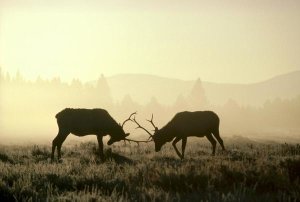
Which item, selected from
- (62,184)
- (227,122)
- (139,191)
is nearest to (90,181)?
(62,184)

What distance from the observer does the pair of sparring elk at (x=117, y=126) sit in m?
18.7

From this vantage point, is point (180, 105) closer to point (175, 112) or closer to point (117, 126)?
point (175, 112)

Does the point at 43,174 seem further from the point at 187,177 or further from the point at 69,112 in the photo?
the point at 69,112

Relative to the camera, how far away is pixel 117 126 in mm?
20000

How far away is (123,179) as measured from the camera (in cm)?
1015

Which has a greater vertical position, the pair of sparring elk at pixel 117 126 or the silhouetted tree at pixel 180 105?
the silhouetted tree at pixel 180 105

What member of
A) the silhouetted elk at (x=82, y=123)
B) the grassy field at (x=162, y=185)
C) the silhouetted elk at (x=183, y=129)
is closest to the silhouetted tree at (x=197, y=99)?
the silhouetted elk at (x=183, y=129)

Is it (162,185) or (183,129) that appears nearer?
(162,185)

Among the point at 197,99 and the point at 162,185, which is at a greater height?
the point at 197,99

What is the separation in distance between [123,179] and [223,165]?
2.29 meters

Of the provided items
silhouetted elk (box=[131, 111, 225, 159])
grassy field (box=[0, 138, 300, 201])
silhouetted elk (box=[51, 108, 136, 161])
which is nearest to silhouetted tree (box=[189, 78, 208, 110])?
silhouetted elk (box=[131, 111, 225, 159])

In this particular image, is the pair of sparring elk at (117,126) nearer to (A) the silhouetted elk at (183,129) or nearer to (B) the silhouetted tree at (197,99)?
(A) the silhouetted elk at (183,129)

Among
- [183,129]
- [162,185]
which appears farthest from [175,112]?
[162,185]

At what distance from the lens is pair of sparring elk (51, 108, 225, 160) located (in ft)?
61.4
